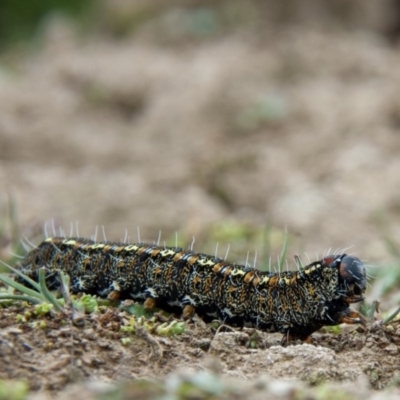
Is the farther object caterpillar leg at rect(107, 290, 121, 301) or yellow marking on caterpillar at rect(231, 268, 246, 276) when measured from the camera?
caterpillar leg at rect(107, 290, 121, 301)

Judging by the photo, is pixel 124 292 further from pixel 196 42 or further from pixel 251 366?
pixel 196 42

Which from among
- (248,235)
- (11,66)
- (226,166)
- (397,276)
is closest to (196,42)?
(11,66)

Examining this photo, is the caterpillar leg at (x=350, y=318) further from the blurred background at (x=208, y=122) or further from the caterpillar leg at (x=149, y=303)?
the blurred background at (x=208, y=122)

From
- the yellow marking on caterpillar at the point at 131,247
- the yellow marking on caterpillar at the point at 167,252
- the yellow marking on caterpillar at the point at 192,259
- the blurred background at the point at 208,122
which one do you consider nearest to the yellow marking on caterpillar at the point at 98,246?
the yellow marking on caterpillar at the point at 131,247

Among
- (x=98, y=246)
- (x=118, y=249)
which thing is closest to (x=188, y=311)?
(x=118, y=249)

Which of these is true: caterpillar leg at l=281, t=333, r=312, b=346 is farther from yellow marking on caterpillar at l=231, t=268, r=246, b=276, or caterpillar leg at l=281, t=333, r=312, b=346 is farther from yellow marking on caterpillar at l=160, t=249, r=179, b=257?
yellow marking on caterpillar at l=160, t=249, r=179, b=257

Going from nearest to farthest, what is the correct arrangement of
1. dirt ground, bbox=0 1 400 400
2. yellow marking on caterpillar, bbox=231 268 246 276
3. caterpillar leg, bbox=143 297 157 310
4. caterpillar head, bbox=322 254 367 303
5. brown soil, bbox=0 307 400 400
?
brown soil, bbox=0 307 400 400
dirt ground, bbox=0 1 400 400
caterpillar head, bbox=322 254 367 303
yellow marking on caterpillar, bbox=231 268 246 276
caterpillar leg, bbox=143 297 157 310

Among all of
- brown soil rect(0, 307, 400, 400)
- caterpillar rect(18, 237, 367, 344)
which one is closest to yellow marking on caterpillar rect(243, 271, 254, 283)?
caterpillar rect(18, 237, 367, 344)
